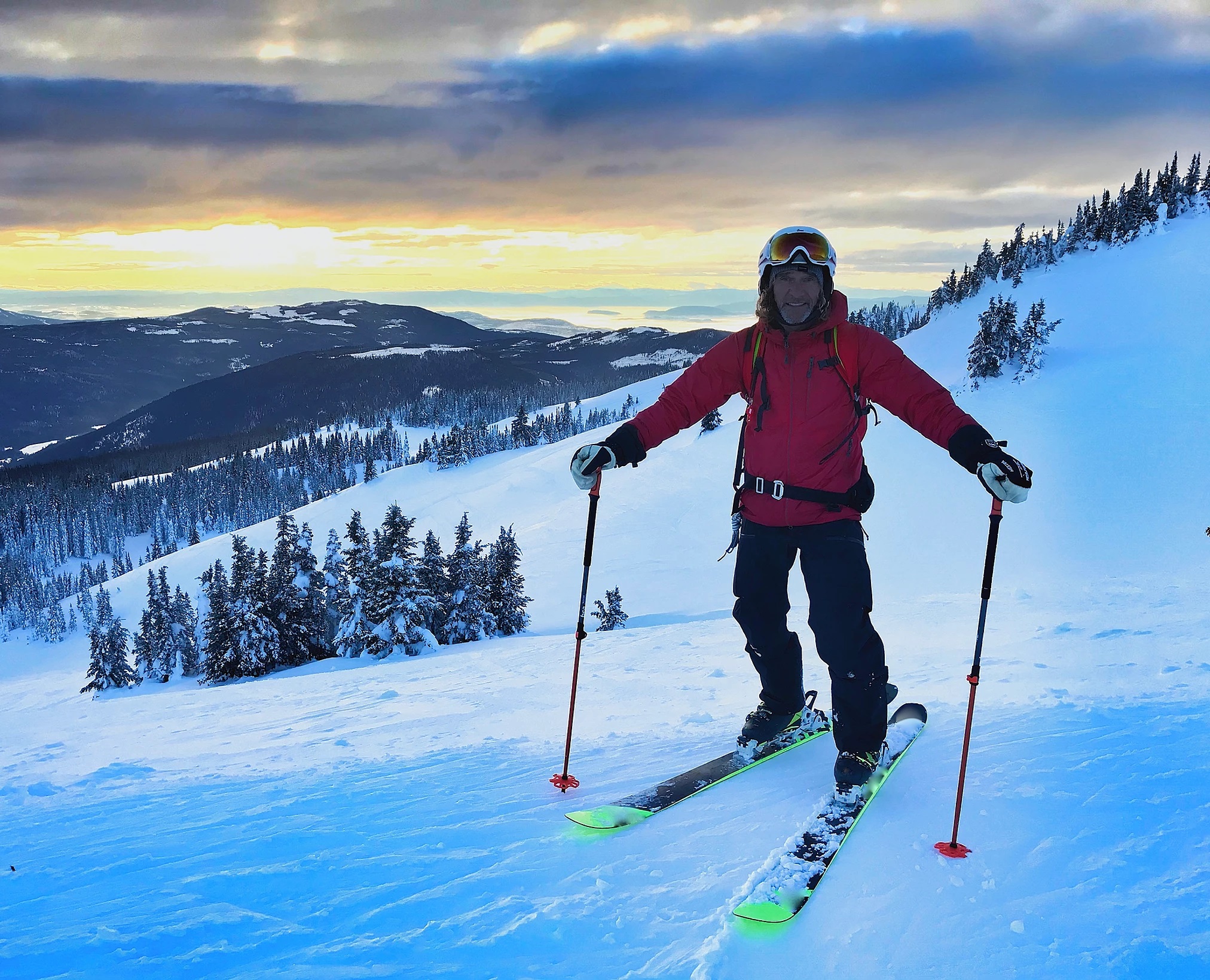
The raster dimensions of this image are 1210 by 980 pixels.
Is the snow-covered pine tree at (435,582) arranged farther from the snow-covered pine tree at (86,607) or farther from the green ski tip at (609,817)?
the snow-covered pine tree at (86,607)

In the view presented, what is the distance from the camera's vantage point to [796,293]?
164 inches

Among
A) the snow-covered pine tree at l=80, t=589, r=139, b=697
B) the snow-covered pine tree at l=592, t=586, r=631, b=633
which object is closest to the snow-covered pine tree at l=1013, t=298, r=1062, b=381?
the snow-covered pine tree at l=592, t=586, r=631, b=633

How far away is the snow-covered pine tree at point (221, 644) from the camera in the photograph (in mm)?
29266

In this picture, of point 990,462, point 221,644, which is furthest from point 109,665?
point 990,462

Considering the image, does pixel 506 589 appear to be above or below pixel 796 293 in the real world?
below

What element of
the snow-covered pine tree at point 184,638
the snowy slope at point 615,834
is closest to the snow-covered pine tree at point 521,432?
the snow-covered pine tree at point 184,638

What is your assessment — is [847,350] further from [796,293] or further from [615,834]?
[615,834]

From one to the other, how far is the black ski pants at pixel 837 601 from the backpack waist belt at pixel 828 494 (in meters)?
0.11

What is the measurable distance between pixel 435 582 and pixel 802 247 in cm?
2795

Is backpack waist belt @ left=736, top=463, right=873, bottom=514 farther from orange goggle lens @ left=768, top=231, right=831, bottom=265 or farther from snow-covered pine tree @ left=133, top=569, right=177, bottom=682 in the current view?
snow-covered pine tree @ left=133, top=569, right=177, bottom=682

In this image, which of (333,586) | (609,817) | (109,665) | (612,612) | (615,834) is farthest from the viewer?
(109,665)

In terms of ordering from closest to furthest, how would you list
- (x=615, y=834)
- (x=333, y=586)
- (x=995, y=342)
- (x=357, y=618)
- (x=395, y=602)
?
(x=615, y=834), (x=395, y=602), (x=357, y=618), (x=333, y=586), (x=995, y=342)

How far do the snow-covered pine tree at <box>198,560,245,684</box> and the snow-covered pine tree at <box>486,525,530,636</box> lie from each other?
10597 mm

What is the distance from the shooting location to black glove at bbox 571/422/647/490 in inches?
178
